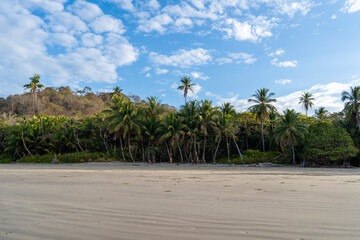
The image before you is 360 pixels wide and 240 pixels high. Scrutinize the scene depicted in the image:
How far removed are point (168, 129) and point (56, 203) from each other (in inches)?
1031

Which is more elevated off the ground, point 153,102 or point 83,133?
point 153,102

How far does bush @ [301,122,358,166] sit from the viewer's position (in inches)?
1008

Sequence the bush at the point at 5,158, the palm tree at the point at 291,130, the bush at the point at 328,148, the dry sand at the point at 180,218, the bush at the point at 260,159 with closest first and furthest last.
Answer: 1. the dry sand at the point at 180,218
2. the bush at the point at 328,148
3. the palm tree at the point at 291,130
4. the bush at the point at 260,159
5. the bush at the point at 5,158

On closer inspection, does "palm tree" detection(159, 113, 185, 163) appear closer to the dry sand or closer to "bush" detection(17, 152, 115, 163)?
"bush" detection(17, 152, 115, 163)

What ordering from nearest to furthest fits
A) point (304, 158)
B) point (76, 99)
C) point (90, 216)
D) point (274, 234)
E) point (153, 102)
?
point (274, 234) → point (90, 216) → point (304, 158) → point (153, 102) → point (76, 99)

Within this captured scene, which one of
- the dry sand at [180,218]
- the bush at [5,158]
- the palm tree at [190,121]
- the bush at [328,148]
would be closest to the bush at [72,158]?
the bush at [5,158]

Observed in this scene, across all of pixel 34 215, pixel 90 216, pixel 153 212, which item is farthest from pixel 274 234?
pixel 34 215

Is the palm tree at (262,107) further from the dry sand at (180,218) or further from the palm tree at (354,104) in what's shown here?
the dry sand at (180,218)

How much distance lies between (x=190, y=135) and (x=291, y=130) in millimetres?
13387

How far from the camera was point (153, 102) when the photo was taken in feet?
114

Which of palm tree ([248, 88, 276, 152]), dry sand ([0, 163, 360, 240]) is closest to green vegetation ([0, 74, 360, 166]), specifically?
palm tree ([248, 88, 276, 152])

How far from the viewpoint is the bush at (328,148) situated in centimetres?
2559

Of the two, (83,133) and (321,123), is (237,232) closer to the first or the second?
(321,123)

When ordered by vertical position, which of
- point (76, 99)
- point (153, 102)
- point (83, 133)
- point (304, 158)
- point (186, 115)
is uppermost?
point (76, 99)
